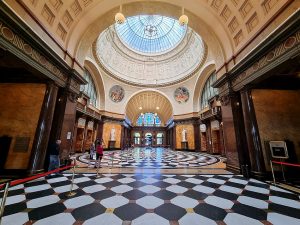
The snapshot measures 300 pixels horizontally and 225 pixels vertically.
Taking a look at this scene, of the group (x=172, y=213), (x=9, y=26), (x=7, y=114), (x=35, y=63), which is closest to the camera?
(x=172, y=213)

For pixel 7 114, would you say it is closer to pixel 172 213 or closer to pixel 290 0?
pixel 172 213

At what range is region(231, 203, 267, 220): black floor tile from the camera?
225 centimetres

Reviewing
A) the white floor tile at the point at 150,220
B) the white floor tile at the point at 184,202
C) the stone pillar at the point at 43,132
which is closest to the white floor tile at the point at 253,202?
the white floor tile at the point at 184,202

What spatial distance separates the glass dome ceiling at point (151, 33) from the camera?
19972mm

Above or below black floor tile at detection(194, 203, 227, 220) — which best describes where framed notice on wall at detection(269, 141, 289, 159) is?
above

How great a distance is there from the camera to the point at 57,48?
5527 mm

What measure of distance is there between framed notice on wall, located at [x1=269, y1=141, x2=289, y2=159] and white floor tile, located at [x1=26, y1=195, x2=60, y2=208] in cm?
670

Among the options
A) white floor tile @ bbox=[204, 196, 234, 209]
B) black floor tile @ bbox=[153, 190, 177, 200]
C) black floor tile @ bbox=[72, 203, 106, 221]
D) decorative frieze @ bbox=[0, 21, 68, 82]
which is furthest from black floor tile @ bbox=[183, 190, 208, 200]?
decorative frieze @ bbox=[0, 21, 68, 82]

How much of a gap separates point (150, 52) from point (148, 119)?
16756 millimetres

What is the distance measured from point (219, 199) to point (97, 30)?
9.02 metres

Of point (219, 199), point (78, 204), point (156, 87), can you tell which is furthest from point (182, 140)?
point (78, 204)

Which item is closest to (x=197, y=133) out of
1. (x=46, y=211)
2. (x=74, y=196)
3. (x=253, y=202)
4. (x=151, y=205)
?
(x=253, y=202)

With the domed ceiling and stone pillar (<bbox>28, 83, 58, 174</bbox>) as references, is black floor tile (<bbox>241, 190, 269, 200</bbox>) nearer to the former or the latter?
stone pillar (<bbox>28, 83, 58, 174</bbox>)

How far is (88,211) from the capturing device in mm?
2338
